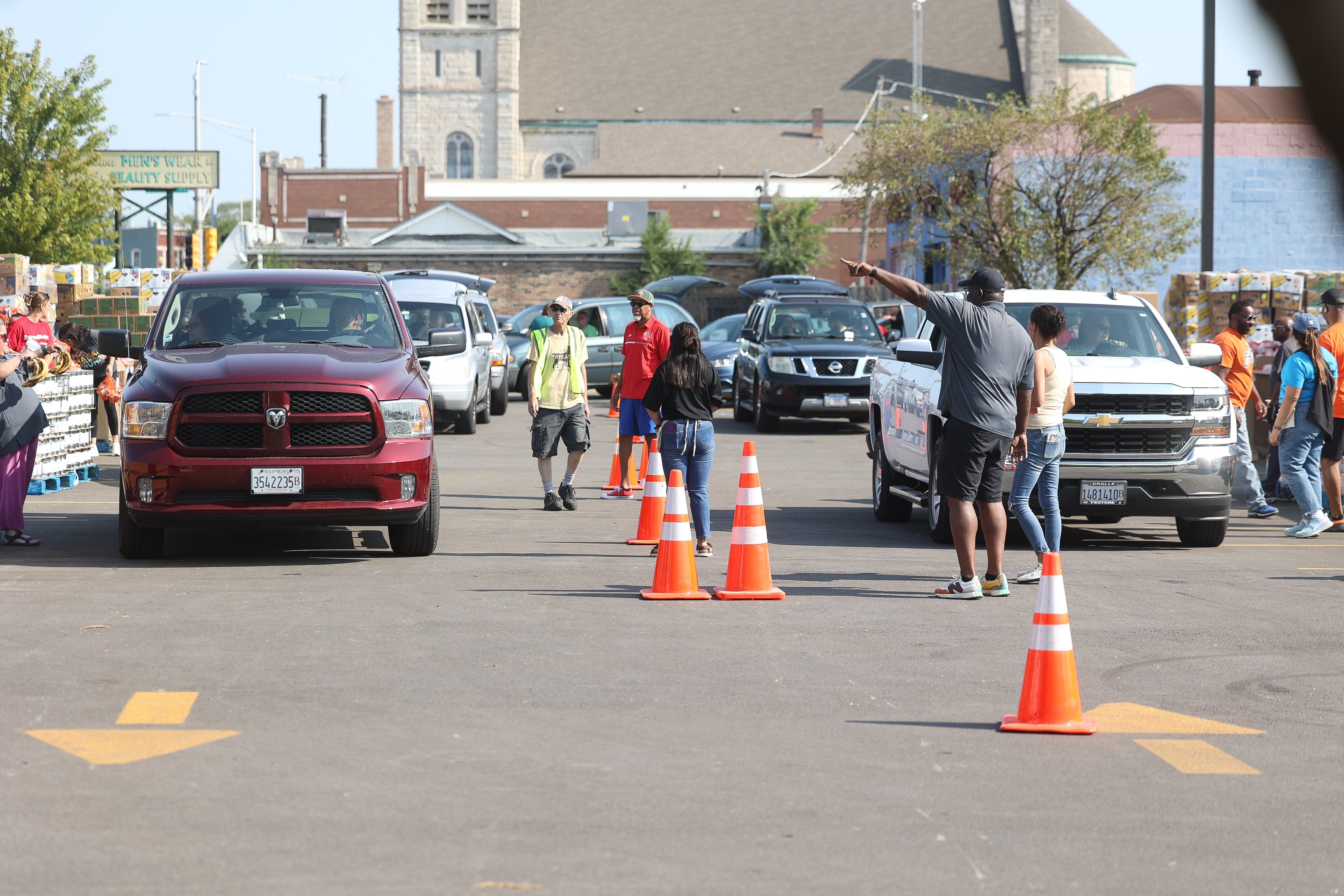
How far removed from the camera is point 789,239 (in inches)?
2731

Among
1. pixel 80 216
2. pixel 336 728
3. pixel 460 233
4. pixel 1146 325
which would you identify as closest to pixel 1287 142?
pixel 336 728

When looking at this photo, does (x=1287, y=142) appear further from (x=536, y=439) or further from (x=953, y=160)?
(x=953, y=160)

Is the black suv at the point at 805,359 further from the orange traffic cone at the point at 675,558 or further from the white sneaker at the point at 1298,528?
the orange traffic cone at the point at 675,558

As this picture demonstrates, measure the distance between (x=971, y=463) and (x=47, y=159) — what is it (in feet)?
112

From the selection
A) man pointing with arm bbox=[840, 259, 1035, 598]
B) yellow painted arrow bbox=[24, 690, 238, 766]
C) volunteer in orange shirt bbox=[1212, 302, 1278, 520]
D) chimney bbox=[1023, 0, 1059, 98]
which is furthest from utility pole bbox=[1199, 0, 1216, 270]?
chimney bbox=[1023, 0, 1059, 98]

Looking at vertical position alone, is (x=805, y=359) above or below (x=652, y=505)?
above

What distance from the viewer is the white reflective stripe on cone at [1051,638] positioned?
20.7 ft

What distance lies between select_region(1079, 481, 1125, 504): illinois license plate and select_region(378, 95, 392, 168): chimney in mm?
98512

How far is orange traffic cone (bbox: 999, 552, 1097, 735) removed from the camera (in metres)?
6.30

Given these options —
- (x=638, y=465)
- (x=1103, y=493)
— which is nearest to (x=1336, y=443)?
(x=1103, y=493)

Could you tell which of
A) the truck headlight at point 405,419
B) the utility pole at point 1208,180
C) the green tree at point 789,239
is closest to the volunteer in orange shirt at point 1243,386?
the utility pole at point 1208,180

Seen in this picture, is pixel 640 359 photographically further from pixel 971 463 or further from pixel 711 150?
pixel 711 150

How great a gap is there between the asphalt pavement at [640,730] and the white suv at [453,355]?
1160 centimetres

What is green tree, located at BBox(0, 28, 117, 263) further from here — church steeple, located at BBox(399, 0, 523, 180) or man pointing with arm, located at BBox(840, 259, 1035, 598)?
church steeple, located at BBox(399, 0, 523, 180)
